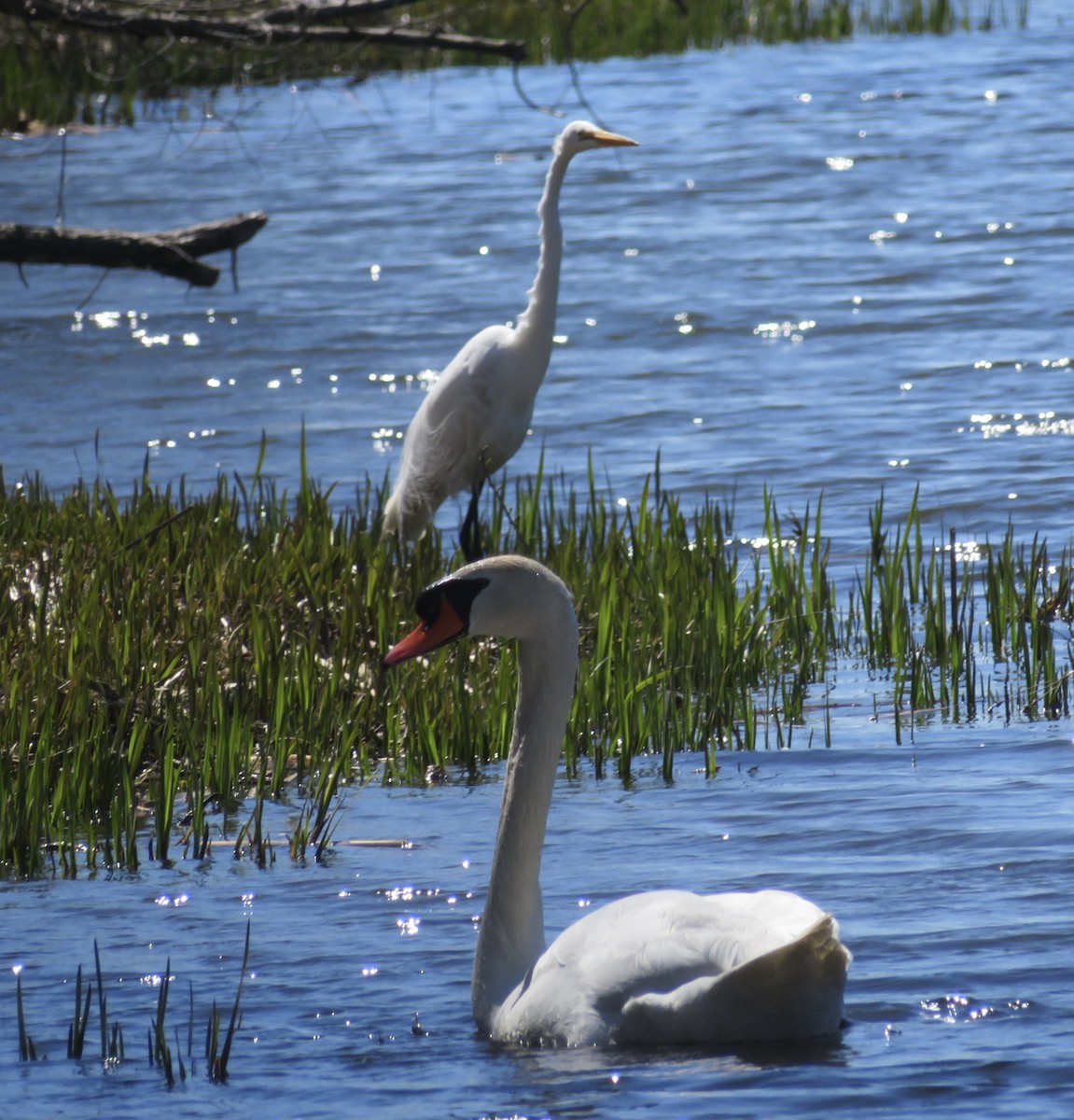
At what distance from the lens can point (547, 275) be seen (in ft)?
33.7

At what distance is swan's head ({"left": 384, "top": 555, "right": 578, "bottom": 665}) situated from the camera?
15.0 feet

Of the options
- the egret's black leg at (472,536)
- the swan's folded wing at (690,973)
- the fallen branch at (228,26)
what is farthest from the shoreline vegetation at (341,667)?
the fallen branch at (228,26)

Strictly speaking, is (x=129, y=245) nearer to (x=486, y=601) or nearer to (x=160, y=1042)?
(x=486, y=601)

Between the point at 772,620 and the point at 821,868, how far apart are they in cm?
245

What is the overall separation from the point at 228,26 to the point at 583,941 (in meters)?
6.96

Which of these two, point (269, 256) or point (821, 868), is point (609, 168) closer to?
point (269, 256)

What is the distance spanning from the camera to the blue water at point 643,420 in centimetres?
433

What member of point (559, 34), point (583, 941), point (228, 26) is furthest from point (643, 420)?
point (559, 34)

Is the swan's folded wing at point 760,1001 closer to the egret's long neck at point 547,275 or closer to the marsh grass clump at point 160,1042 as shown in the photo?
the marsh grass clump at point 160,1042

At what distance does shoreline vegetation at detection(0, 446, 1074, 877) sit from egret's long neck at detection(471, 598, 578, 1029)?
1.08 m

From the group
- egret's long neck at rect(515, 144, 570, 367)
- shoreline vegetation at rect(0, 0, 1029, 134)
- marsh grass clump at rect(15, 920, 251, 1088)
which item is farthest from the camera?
shoreline vegetation at rect(0, 0, 1029, 134)

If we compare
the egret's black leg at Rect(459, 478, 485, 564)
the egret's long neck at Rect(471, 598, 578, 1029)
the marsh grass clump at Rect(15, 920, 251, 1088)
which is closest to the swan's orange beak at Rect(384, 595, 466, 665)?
the egret's long neck at Rect(471, 598, 578, 1029)

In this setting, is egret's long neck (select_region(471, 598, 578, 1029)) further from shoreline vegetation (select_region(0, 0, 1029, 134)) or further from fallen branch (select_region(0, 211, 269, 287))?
shoreline vegetation (select_region(0, 0, 1029, 134))

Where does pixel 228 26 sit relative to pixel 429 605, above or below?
above
